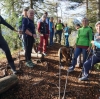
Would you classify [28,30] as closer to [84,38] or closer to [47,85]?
[84,38]

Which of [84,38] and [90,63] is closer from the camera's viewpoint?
[90,63]

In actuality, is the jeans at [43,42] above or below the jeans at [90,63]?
above

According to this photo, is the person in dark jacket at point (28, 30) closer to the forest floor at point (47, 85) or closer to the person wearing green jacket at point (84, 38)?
the forest floor at point (47, 85)

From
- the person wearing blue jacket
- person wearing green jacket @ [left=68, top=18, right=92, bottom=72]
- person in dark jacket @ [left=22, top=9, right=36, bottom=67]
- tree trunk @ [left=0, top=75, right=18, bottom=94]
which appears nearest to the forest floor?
tree trunk @ [left=0, top=75, right=18, bottom=94]

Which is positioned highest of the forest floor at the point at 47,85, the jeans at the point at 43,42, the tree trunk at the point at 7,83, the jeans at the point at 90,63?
the jeans at the point at 43,42

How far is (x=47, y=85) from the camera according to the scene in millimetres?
5988

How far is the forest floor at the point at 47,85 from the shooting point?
17.8 ft

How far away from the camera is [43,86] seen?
19.4ft

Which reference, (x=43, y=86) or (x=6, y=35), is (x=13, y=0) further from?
(x=43, y=86)

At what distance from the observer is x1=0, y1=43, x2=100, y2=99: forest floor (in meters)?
5.43

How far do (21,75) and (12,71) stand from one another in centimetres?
37

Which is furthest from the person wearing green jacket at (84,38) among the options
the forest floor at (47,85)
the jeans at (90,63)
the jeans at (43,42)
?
the jeans at (43,42)

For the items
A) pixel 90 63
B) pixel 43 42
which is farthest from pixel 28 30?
pixel 43 42

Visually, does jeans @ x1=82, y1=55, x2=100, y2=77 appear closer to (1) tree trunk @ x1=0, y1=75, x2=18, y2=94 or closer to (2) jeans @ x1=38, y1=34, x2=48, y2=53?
(1) tree trunk @ x1=0, y1=75, x2=18, y2=94
